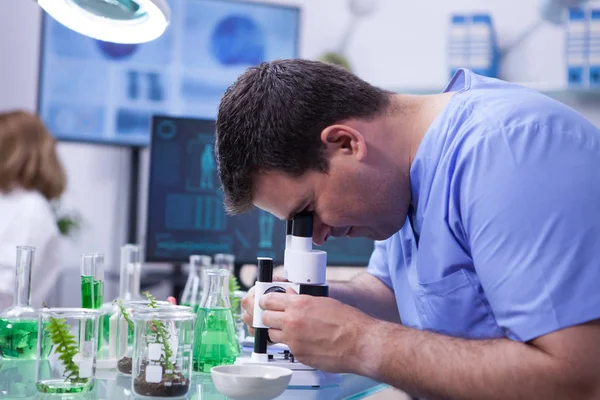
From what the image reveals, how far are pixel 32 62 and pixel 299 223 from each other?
3.30 metres

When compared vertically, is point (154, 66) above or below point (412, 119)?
above

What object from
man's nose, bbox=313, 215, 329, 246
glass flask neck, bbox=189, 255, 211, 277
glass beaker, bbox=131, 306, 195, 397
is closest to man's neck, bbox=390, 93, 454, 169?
man's nose, bbox=313, 215, 329, 246

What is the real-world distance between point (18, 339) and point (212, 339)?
0.41m

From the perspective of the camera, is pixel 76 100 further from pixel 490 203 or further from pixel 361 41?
pixel 490 203

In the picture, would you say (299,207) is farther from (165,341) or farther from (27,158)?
(27,158)

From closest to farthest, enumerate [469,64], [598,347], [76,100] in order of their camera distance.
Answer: [598,347], [469,64], [76,100]

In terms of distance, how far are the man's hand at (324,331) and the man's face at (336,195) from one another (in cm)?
20

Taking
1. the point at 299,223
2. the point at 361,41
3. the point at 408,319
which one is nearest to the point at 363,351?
the point at 299,223

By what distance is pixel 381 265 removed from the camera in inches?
72.7

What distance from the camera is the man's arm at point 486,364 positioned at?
106 cm

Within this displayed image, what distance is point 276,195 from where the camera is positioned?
1388mm

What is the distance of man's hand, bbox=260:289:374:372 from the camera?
1.17 m

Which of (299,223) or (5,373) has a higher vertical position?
(299,223)

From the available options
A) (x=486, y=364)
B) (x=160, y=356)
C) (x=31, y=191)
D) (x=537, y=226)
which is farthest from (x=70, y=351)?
(x=31, y=191)
